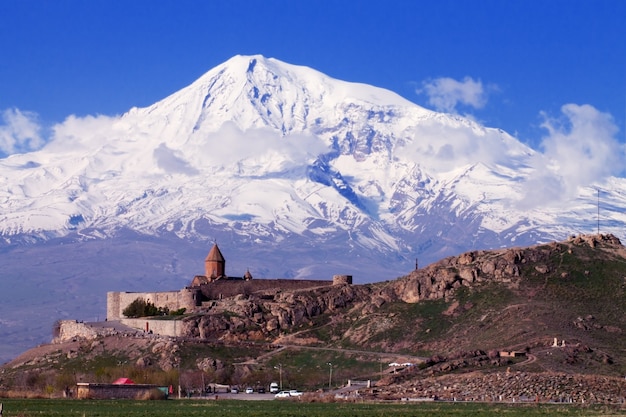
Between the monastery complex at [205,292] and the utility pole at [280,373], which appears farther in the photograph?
the monastery complex at [205,292]

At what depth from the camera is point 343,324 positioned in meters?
125

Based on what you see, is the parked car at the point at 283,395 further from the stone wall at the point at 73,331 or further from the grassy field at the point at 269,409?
the stone wall at the point at 73,331

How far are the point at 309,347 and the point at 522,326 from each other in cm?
2033

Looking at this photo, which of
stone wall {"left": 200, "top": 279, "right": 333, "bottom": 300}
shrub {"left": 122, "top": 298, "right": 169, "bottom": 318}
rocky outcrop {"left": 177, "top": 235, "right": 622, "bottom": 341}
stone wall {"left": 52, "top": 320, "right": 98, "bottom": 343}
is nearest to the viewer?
rocky outcrop {"left": 177, "top": 235, "right": 622, "bottom": 341}

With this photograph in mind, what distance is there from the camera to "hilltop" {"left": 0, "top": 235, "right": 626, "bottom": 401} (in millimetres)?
100875

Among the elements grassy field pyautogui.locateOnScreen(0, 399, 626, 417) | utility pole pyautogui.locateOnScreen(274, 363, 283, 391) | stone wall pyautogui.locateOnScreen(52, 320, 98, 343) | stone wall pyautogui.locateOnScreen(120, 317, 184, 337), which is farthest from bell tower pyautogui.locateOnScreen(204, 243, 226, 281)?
grassy field pyautogui.locateOnScreen(0, 399, 626, 417)

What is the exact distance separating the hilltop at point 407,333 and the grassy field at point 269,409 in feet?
54.7

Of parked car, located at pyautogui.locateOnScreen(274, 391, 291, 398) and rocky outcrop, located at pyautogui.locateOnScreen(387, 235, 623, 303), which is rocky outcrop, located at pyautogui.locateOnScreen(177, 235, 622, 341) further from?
parked car, located at pyautogui.locateOnScreen(274, 391, 291, 398)

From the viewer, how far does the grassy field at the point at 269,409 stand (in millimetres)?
64938

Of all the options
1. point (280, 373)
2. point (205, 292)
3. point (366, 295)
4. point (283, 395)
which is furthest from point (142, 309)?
point (283, 395)

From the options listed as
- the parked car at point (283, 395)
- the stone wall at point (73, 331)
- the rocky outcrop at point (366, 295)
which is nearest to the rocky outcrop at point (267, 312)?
the rocky outcrop at point (366, 295)

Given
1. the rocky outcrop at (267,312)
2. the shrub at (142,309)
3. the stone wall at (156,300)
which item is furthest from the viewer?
the shrub at (142,309)

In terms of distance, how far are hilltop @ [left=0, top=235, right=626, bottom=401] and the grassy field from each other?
16.7m

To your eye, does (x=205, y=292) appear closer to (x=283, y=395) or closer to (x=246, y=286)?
(x=246, y=286)
